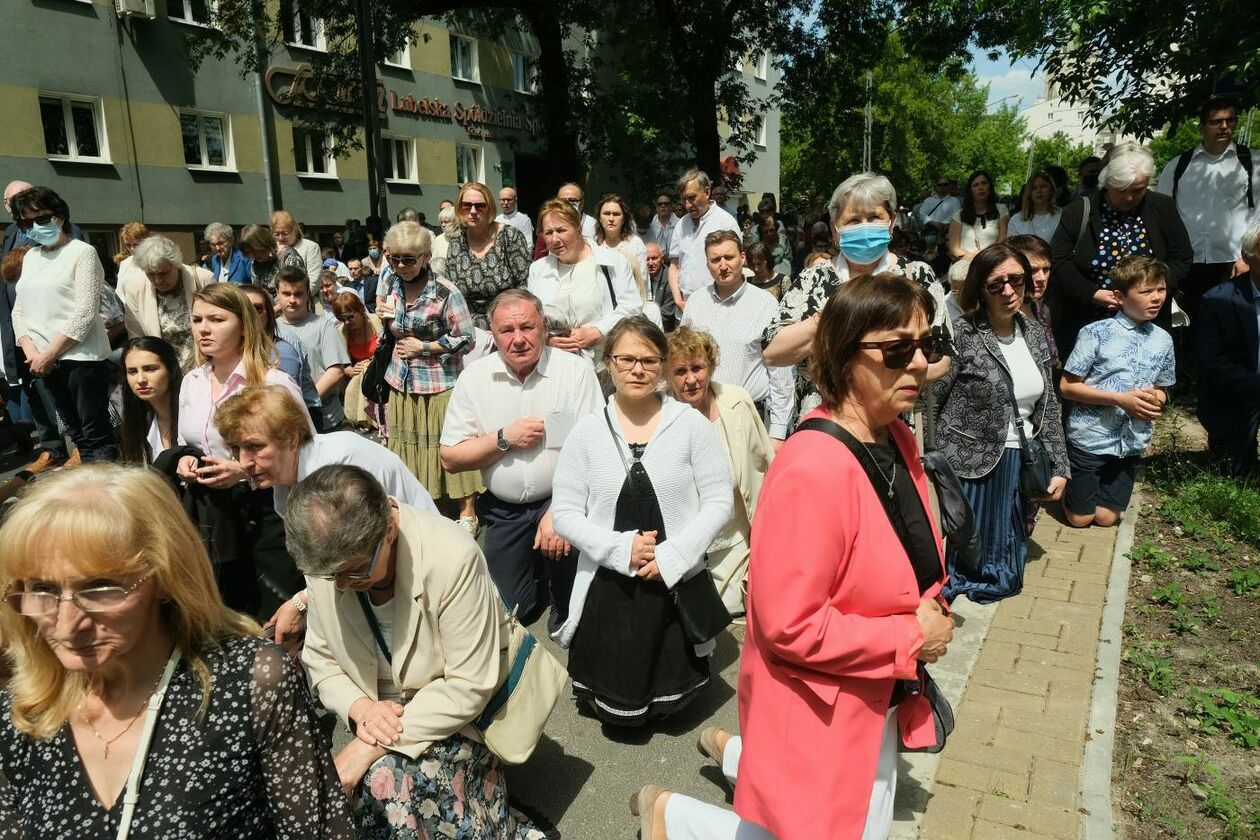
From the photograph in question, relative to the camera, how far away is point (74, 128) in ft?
61.1

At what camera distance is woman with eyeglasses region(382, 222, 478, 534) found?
5848 mm

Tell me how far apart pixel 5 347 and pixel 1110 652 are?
8.55 m

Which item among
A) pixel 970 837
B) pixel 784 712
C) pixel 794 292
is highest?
pixel 794 292

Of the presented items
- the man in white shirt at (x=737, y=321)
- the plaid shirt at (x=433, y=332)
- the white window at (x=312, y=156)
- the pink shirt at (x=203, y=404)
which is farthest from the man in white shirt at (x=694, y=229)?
the white window at (x=312, y=156)

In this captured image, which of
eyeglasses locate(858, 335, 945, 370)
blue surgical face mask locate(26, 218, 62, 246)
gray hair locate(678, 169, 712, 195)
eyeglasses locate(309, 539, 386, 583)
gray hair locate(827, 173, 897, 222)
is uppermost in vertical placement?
gray hair locate(678, 169, 712, 195)

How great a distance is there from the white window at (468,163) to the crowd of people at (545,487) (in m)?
21.1

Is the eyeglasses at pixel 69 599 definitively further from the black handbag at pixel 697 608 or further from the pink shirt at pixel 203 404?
the pink shirt at pixel 203 404

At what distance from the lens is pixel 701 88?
20016 mm

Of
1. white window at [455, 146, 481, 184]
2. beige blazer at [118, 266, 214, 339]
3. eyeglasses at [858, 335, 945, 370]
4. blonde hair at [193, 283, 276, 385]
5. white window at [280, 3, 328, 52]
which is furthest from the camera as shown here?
white window at [455, 146, 481, 184]

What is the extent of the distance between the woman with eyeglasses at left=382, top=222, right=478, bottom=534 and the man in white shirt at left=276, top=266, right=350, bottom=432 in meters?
0.67

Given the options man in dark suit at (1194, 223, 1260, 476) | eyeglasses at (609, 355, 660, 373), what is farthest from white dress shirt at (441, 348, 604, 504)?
man in dark suit at (1194, 223, 1260, 476)

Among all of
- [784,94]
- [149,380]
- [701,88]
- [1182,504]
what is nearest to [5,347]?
[149,380]

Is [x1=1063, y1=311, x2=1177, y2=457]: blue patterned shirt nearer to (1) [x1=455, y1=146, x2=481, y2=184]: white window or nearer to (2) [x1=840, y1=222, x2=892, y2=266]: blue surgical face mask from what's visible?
(2) [x1=840, y1=222, x2=892, y2=266]: blue surgical face mask

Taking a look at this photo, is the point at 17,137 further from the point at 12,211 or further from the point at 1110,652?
the point at 1110,652
